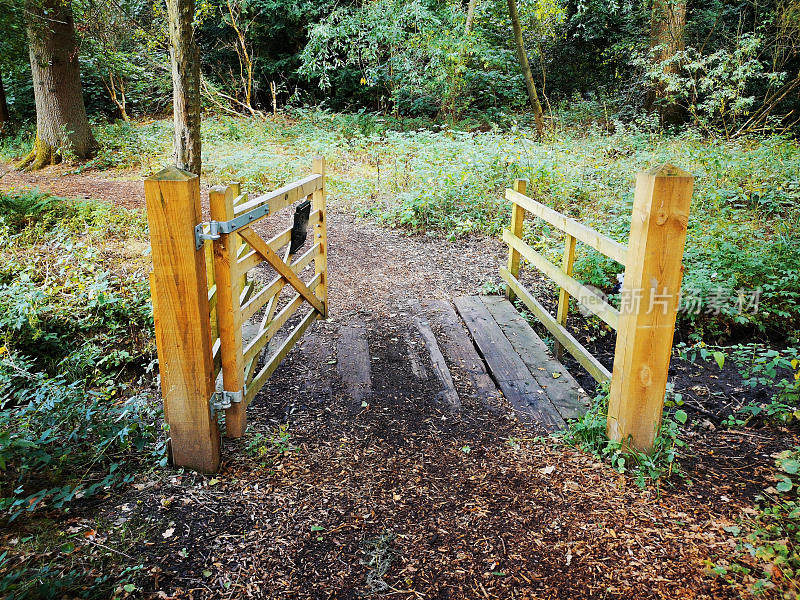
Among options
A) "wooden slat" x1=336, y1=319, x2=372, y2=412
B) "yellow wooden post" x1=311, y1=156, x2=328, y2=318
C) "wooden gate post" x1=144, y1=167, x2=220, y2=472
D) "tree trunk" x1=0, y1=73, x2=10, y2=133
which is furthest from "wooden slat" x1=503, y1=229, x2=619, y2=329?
"tree trunk" x1=0, y1=73, x2=10, y2=133

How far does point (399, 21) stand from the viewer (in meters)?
15.5

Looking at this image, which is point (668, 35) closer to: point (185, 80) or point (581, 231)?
point (185, 80)

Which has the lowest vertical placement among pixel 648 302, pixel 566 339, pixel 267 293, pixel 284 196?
pixel 566 339

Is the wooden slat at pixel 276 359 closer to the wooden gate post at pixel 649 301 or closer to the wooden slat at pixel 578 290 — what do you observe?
the wooden slat at pixel 578 290

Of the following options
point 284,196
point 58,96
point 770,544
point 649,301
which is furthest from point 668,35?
point 58,96

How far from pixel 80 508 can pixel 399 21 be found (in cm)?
1574

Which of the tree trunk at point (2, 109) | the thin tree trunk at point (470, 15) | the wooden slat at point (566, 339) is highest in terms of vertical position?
the thin tree trunk at point (470, 15)

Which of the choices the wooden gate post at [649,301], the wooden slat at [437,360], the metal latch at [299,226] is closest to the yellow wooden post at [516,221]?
the wooden slat at [437,360]

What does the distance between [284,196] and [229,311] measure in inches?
54.0

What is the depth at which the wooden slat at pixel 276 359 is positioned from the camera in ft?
12.0

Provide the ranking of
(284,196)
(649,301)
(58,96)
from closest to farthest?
(649,301) < (284,196) < (58,96)

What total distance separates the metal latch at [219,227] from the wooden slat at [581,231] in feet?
7.38

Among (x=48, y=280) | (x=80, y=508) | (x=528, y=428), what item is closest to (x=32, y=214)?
(x=48, y=280)

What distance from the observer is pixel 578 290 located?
4.06 m
